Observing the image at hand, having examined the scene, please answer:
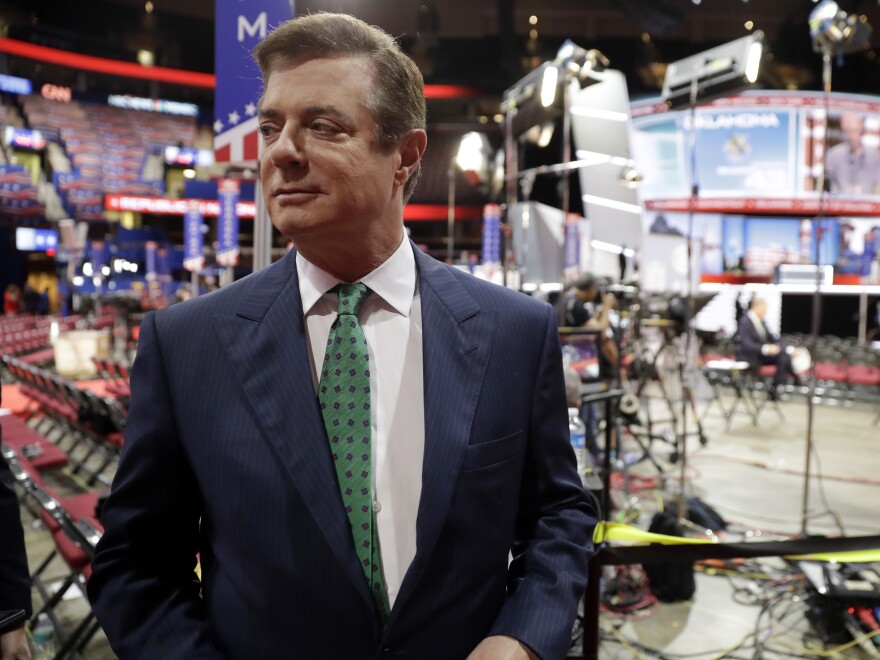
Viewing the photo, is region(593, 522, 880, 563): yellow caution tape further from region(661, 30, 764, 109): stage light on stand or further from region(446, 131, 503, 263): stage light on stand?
region(446, 131, 503, 263): stage light on stand

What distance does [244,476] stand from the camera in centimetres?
96

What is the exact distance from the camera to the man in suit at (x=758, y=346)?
27.0ft

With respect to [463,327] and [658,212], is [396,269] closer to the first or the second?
[463,327]

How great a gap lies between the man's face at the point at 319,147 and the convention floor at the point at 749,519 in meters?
2.67

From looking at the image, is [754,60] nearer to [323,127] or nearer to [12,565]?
[323,127]

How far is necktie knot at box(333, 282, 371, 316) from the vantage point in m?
1.09

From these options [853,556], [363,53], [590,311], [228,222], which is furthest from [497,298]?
[228,222]

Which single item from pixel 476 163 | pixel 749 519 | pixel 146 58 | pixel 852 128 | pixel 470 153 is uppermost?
pixel 146 58

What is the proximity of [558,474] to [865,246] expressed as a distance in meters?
18.3

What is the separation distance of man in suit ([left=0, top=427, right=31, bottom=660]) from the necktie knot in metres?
0.90

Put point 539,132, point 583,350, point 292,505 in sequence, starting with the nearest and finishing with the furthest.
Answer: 1. point 292,505
2. point 583,350
3. point 539,132

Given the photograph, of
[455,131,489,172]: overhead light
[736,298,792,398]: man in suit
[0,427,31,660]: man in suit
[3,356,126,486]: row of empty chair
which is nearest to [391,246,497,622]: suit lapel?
[0,427,31,660]: man in suit

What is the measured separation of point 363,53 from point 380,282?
381 mm

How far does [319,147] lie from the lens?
1.01 meters
